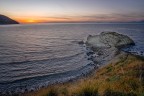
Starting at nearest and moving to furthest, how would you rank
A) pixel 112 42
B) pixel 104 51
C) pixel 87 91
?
pixel 87 91, pixel 104 51, pixel 112 42

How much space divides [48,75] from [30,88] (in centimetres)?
604

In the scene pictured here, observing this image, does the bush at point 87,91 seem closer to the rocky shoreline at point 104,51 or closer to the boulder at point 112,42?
the rocky shoreline at point 104,51

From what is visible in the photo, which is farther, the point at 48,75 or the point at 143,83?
the point at 48,75

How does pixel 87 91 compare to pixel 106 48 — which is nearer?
pixel 87 91

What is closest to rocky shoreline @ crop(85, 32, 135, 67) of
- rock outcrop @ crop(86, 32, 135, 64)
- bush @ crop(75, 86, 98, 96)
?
rock outcrop @ crop(86, 32, 135, 64)

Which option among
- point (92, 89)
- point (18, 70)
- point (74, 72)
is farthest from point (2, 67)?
point (92, 89)

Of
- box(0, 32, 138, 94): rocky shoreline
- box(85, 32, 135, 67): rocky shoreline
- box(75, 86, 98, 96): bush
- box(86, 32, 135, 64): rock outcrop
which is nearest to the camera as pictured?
box(75, 86, 98, 96): bush

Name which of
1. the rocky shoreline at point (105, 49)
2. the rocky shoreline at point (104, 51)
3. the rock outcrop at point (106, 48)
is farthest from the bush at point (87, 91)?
the rock outcrop at point (106, 48)

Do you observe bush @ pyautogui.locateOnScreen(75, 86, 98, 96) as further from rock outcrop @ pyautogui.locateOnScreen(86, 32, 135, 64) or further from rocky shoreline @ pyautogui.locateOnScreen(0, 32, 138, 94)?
rock outcrop @ pyautogui.locateOnScreen(86, 32, 135, 64)

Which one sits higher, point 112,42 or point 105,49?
point 112,42

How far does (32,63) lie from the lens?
121ft

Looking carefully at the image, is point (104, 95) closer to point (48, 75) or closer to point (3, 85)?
point (3, 85)

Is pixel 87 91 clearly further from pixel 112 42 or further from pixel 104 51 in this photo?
pixel 112 42

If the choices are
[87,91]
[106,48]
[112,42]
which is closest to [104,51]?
[106,48]
